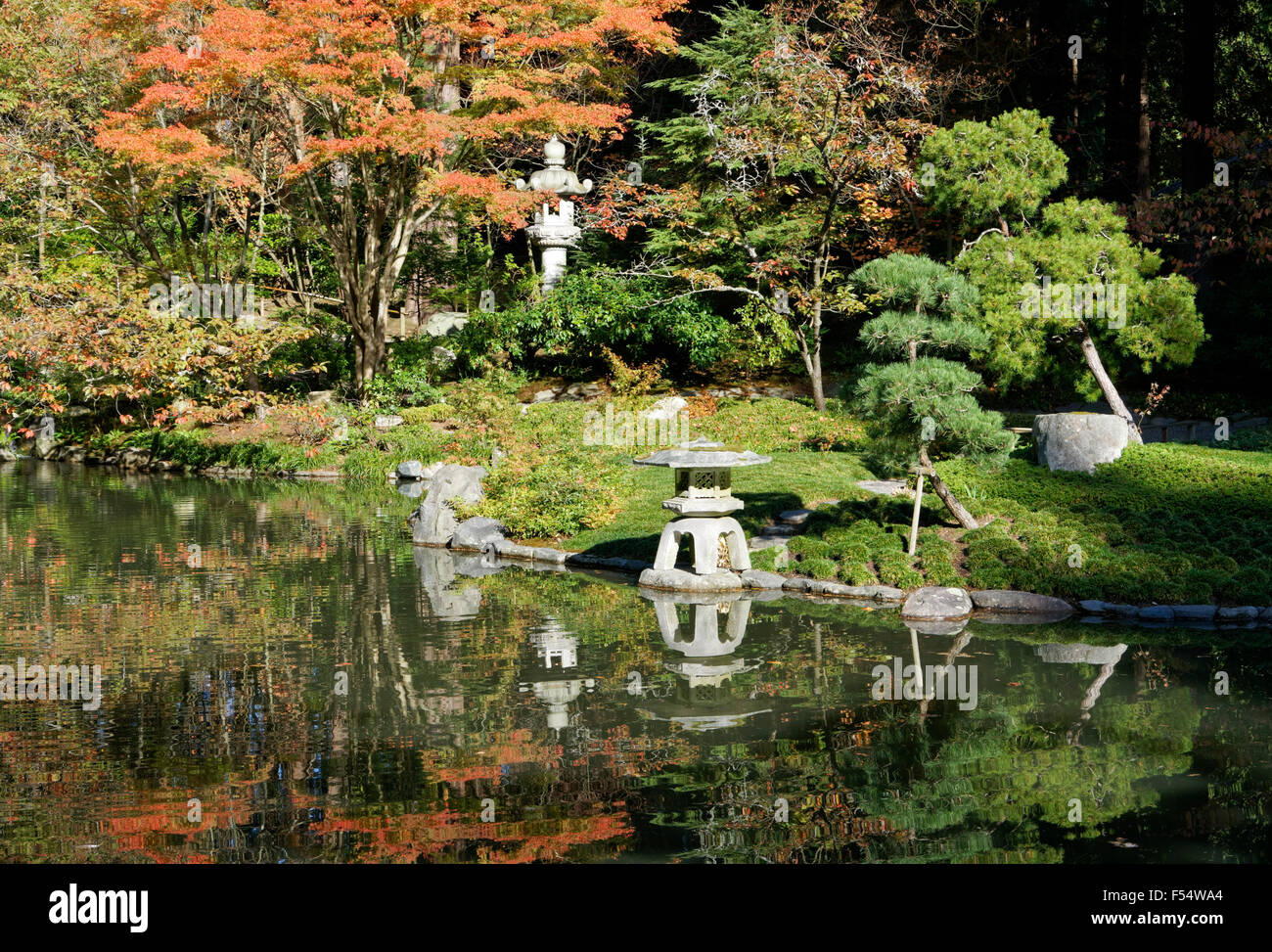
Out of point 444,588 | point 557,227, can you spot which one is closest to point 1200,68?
point 557,227

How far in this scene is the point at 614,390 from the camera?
2220 centimetres

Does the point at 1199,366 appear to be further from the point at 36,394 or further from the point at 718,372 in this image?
the point at 36,394

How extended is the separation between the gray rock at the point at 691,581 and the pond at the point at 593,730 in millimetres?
434

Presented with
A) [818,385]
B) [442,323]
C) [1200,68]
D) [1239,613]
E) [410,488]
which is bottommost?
[1239,613]

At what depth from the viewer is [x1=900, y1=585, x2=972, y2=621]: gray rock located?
10.5 metres

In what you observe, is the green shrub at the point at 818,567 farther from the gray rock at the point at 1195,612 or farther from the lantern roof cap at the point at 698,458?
the gray rock at the point at 1195,612

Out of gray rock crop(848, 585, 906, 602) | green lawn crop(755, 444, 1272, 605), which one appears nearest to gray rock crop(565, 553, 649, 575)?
green lawn crop(755, 444, 1272, 605)

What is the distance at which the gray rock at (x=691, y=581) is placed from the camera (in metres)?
11.6

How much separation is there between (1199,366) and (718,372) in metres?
8.53

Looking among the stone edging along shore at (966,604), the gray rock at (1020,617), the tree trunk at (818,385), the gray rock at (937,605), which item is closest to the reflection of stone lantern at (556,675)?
the stone edging along shore at (966,604)

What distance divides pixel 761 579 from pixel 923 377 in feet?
8.19

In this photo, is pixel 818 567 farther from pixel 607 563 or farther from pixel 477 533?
pixel 477 533

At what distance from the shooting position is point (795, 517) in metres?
13.5

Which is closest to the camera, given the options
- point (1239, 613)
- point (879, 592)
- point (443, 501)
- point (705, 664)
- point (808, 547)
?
point (705, 664)
